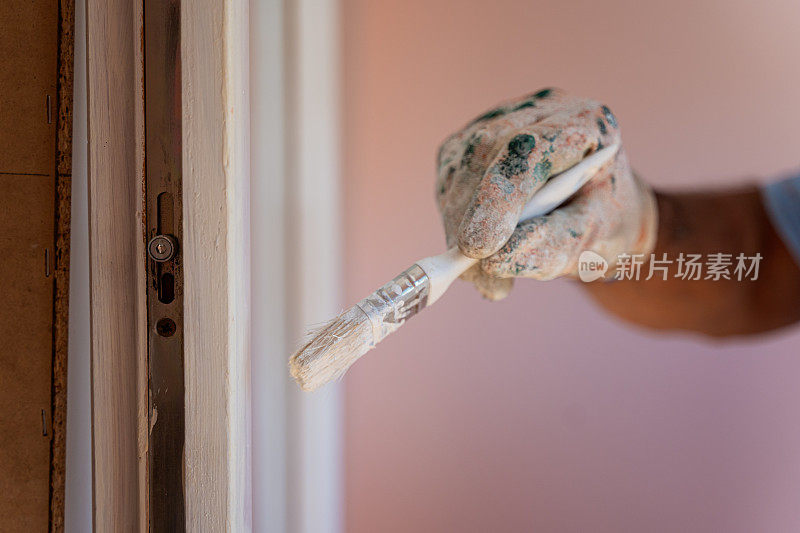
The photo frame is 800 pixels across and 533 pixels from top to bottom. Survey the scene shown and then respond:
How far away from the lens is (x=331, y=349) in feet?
1.73

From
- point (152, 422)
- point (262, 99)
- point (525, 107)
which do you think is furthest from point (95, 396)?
point (525, 107)

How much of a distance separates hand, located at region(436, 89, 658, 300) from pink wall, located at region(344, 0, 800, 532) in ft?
0.07

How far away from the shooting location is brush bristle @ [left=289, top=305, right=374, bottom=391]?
1.72 ft

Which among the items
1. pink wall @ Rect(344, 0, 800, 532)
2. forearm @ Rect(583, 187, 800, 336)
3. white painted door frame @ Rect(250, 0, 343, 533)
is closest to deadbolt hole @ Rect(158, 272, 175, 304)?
white painted door frame @ Rect(250, 0, 343, 533)

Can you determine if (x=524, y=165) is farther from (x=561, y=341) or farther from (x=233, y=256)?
(x=233, y=256)

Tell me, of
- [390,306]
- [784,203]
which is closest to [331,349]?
[390,306]

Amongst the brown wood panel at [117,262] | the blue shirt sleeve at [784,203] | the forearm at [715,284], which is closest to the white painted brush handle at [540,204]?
the forearm at [715,284]

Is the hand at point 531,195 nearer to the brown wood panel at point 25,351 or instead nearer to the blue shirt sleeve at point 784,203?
the blue shirt sleeve at point 784,203

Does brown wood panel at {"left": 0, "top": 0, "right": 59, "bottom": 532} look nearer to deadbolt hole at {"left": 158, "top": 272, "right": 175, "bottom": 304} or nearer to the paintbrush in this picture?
deadbolt hole at {"left": 158, "top": 272, "right": 175, "bottom": 304}

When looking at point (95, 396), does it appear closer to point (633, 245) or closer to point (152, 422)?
point (152, 422)

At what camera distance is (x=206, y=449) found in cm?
58

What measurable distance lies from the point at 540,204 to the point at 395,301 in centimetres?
21

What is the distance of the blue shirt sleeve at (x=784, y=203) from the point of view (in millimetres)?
621

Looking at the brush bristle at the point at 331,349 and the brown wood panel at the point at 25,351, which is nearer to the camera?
the brush bristle at the point at 331,349
